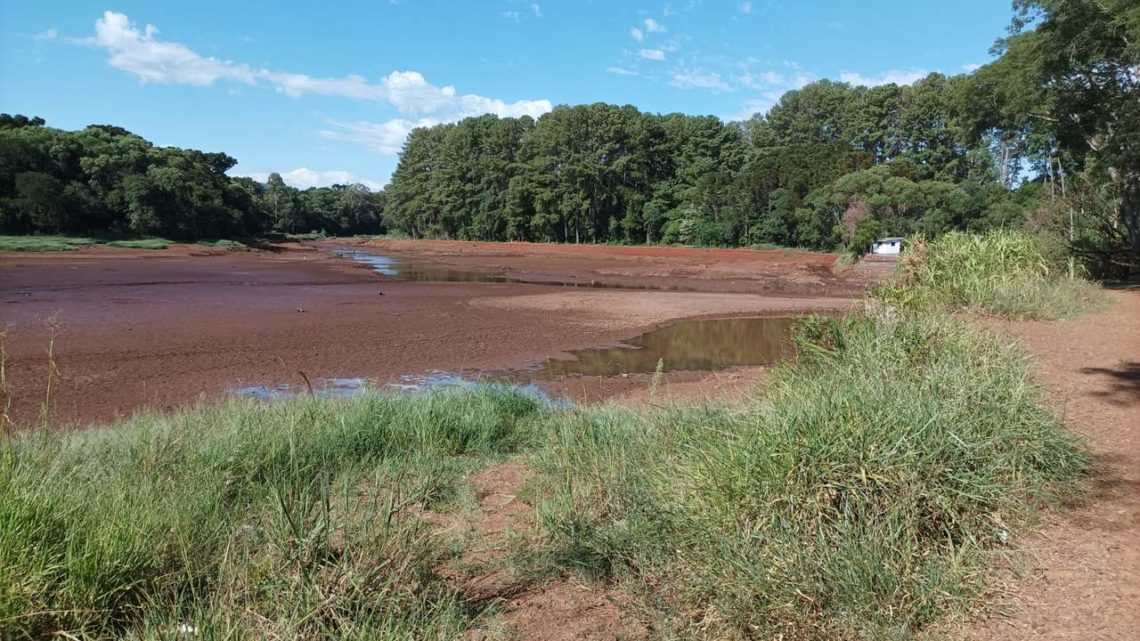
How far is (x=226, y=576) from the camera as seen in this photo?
332cm

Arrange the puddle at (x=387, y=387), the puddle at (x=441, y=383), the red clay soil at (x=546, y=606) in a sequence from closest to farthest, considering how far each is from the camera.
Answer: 1. the red clay soil at (x=546, y=606)
2. the puddle at (x=387, y=387)
3. the puddle at (x=441, y=383)

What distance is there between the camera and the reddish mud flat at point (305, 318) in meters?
12.6

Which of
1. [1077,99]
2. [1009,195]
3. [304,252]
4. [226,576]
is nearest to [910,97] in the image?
[1009,195]

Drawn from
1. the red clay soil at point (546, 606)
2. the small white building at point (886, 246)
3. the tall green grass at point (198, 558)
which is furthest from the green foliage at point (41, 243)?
the red clay soil at point (546, 606)

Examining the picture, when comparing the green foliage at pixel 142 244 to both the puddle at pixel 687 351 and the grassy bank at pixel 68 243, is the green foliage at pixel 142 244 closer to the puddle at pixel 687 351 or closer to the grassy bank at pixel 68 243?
the grassy bank at pixel 68 243

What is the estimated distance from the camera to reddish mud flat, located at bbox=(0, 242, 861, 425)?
12.6 meters

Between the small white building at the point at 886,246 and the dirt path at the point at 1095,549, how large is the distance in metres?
31.0

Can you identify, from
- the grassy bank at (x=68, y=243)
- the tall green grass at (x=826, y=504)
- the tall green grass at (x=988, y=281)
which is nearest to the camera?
the tall green grass at (x=826, y=504)

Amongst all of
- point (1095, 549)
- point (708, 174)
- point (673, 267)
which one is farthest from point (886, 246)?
point (1095, 549)

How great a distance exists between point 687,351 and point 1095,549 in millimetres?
13502

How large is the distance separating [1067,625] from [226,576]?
13.0 ft

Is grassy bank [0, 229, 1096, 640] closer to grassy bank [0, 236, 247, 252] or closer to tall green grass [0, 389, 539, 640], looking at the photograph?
tall green grass [0, 389, 539, 640]

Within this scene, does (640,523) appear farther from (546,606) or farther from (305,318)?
(305,318)

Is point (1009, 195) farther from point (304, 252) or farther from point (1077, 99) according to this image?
point (304, 252)
